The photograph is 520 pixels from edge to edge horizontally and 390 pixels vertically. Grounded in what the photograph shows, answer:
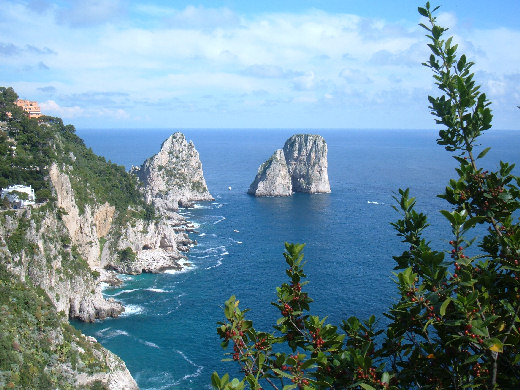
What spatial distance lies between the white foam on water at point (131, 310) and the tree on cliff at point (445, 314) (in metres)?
51.1

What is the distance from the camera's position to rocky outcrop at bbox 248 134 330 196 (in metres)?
129

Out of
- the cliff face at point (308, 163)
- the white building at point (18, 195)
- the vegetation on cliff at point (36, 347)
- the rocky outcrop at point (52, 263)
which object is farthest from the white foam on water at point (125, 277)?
the cliff face at point (308, 163)

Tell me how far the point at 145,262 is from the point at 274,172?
2494 inches

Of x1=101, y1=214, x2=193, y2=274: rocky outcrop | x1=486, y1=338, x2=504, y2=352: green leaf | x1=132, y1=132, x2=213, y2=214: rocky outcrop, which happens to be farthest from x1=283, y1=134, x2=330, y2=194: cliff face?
x1=486, y1=338, x2=504, y2=352: green leaf

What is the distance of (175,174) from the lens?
12188 cm

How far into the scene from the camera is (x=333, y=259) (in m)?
72.1

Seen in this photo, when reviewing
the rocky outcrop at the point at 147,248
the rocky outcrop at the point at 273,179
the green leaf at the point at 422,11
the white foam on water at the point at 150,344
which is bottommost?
the white foam on water at the point at 150,344

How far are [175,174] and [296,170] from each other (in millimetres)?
36743

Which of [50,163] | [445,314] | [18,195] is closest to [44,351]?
[18,195]

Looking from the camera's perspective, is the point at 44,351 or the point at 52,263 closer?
the point at 44,351

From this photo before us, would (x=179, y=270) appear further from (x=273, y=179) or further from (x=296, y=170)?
(x=296, y=170)

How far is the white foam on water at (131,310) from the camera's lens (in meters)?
55.4

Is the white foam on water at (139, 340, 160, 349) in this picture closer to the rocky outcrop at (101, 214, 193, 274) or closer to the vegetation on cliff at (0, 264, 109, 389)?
the vegetation on cliff at (0, 264, 109, 389)

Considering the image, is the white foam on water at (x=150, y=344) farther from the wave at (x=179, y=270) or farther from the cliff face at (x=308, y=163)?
the cliff face at (x=308, y=163)
